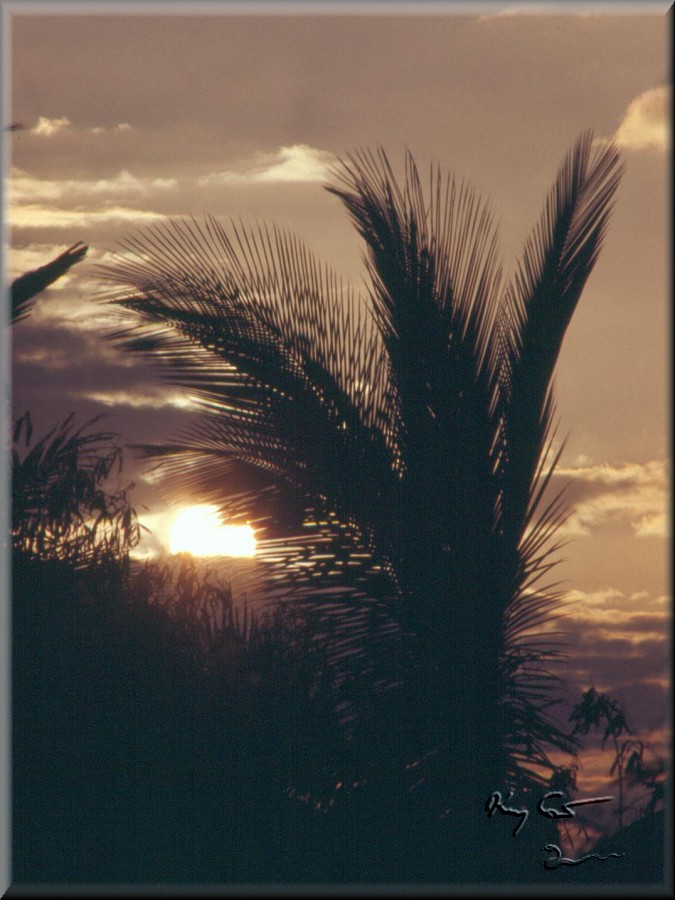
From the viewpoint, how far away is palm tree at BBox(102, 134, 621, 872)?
17.7ft

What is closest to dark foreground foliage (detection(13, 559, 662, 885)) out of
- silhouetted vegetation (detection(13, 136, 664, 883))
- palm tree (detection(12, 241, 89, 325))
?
silhouetted vegetation (detection(13, 136, 664, 883))

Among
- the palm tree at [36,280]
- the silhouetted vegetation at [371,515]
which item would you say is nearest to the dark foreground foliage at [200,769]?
the silhouetted vegetation at [371,515]

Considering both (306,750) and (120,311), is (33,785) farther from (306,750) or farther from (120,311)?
(120,311)

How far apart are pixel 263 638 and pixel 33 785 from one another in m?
1.58
